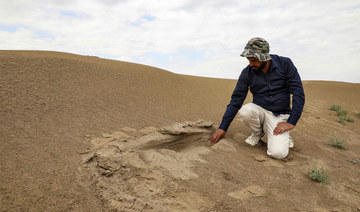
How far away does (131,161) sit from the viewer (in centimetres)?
227

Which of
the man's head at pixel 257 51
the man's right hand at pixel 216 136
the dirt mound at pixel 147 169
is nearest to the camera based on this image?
the dirt mound at pixel 147 169

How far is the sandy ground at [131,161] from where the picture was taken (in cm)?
185

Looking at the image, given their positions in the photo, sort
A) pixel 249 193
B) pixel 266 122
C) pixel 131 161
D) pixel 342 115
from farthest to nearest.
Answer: pixel 342 115 < pixel 266 122 < pixel 131 161 < pixel 249 193

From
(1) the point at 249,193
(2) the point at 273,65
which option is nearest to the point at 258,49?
(2) the point at 273,65

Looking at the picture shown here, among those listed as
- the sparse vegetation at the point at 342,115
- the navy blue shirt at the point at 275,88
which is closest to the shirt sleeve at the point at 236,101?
the navy blue shirt at the point at 275,88

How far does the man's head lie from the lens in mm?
2842

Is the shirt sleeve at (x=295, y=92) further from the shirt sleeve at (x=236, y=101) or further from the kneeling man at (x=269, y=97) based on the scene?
the shirt sleeve at (x=236, y=101)

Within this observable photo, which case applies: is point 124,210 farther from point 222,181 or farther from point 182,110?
point 182,110

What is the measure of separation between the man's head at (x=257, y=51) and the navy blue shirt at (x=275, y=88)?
0.67ft

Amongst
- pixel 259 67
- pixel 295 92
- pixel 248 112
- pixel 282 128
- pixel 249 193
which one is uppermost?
pixel 259 67

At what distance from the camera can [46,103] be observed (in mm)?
3516

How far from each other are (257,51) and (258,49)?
Answer: 0.03 meters

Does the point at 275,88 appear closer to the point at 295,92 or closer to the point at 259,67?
the point at 295,92

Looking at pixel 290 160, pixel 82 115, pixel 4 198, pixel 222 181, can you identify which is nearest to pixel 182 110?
pixel 82 115
